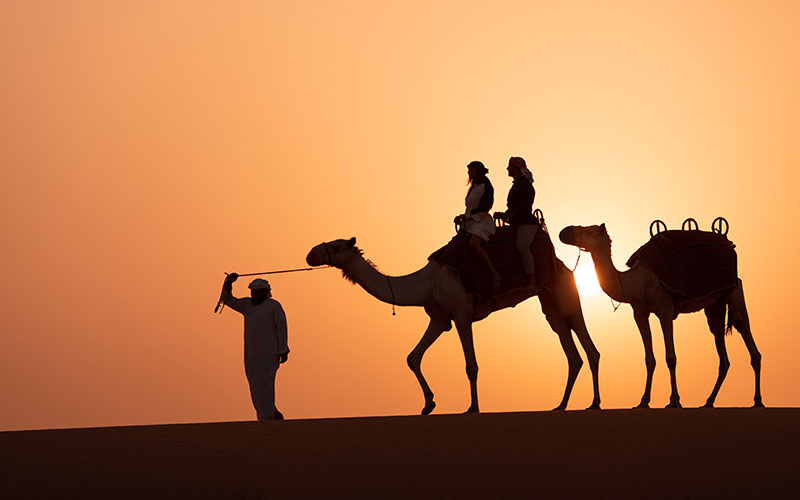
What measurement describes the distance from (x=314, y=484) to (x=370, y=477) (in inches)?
21.4

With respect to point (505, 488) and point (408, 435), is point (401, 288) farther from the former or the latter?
point (505, 488)

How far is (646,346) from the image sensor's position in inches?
782

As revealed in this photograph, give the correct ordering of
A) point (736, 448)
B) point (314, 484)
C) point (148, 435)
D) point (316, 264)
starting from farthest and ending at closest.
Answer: point (316, 264), point (148, 435), point (736, 448), point (314, 484)

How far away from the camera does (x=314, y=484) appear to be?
11.1 m

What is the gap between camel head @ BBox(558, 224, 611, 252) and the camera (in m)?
20.6

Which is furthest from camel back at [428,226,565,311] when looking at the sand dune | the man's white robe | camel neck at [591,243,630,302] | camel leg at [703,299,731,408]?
camel leg at [703,299,731,408]

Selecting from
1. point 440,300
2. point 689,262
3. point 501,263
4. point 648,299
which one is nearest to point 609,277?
point 648,299

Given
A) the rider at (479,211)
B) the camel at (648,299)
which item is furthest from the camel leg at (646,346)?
the rider at (479,211)

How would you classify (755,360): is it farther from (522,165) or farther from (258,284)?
(258,284)

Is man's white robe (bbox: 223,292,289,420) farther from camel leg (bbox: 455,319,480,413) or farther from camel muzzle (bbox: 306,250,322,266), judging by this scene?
camel leg (bbox: 455,319,480,413)

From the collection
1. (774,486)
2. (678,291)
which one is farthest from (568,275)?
(774,486)

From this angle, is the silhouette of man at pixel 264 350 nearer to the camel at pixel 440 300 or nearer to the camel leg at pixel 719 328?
the camel at pixel 440 300

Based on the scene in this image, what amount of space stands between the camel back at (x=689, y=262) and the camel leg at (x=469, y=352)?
10.2 ft

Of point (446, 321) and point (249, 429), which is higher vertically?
point (446, 321)
